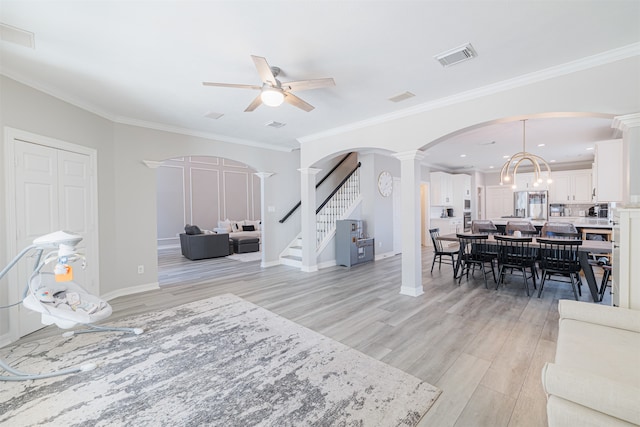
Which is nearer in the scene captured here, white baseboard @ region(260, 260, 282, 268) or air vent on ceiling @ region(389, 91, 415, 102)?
air vent on ceiling @ region(389, 91, 415, 102)

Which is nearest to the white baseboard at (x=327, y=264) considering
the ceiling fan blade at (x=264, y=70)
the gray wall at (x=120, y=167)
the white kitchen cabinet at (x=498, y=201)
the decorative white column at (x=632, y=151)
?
the gray wall at (x=120, y=167)

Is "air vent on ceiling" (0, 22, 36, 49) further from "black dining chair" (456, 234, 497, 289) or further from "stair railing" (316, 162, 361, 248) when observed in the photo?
"black dining chair" (456, 234, 497, 289)

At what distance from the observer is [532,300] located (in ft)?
13.0

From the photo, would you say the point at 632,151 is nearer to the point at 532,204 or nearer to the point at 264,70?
the point at 264,70

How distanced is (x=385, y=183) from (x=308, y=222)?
2.78 m

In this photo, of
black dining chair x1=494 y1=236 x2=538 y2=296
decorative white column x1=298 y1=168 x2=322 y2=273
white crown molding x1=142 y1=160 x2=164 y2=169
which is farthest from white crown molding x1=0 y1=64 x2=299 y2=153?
black dining chair x1=494 y1=236 x2=538 y2=296

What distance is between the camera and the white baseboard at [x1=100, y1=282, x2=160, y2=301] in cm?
426

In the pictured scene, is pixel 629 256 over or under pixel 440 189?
under

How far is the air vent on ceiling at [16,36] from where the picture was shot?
7.49 ft

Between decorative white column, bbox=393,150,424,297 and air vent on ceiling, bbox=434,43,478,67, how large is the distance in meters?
1.53

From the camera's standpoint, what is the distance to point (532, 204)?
9.08 meters

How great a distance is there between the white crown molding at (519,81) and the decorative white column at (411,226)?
0.64m

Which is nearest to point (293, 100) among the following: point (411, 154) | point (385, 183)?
Answer: point (411, 154)

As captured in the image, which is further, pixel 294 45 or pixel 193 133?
pixel 193 133
